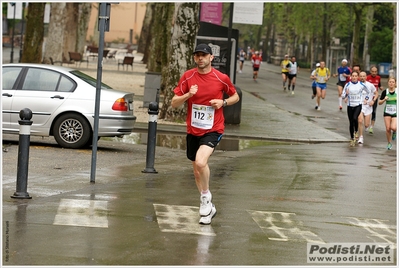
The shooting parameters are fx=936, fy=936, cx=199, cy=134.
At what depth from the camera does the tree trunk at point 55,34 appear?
47.3m

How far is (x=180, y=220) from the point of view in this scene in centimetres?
958

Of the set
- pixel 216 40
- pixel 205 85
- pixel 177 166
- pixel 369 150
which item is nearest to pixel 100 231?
pixel 205 85

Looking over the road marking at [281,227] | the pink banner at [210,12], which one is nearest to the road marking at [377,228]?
the road marking at [281,227]

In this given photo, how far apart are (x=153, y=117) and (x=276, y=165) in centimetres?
296

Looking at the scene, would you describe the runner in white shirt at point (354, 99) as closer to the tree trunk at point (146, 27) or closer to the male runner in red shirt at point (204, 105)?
the male runner in red shirt at point (204, 105)

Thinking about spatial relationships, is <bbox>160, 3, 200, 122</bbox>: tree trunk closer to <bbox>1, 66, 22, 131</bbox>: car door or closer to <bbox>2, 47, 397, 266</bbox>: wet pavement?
<bbox>2, 47, 397, 266</bbox>: wet pavement

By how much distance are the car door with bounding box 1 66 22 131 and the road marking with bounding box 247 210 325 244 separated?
736 cm

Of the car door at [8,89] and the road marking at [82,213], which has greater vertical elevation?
the car door at [8,89]

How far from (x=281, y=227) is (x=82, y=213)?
205cm

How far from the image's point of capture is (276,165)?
1583 cm

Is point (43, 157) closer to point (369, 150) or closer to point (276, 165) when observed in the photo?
point (276, 165)

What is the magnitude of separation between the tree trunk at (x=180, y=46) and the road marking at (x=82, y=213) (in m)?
13.5

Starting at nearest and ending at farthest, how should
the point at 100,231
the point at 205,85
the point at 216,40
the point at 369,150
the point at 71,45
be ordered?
the point at 100,231 → the point at 205,85 → the point at 369,150 → the point at 216,40 → the point at 71,45

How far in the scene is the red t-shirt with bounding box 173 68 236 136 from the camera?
9.73 meters
